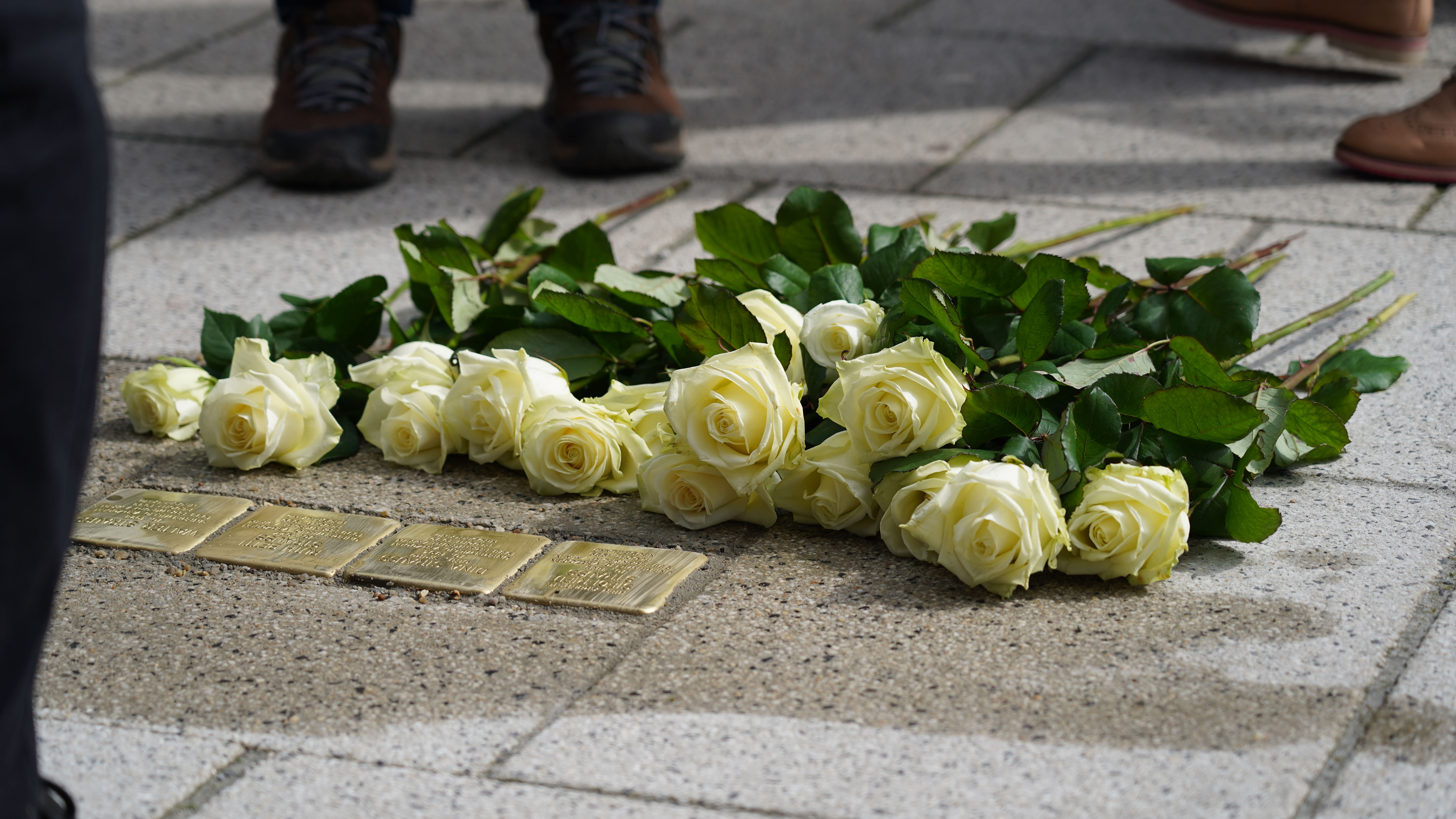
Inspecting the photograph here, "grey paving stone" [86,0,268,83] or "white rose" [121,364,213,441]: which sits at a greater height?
"grey paving stone" [86,0,268,83]

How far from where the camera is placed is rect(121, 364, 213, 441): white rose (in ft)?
6.98

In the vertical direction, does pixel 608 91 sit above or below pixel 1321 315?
above

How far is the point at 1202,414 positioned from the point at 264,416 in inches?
48.8

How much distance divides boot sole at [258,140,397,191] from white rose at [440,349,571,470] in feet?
4.63

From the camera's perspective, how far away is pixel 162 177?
3.41m

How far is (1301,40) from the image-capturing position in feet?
14.3

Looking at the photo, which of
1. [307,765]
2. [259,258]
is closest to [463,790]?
[307,765]

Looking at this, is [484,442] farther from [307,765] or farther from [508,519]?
[307,765]

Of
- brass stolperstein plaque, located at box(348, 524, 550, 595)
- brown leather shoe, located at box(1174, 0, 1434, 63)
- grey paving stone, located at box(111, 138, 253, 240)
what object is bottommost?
brass stolperstein plaque, located at box(348, 524, 550, 595)

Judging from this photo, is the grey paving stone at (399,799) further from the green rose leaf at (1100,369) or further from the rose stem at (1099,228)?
the rose stem at (1099,228)

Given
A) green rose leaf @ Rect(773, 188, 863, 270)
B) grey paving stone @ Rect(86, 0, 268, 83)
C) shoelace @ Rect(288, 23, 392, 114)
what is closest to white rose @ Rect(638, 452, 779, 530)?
green rose leaf @ Rect(773, 188, 863, 270)

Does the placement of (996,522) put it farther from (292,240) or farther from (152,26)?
(152,26)

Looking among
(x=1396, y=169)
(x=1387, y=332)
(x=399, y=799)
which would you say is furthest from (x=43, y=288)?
(x=1396, y=169)

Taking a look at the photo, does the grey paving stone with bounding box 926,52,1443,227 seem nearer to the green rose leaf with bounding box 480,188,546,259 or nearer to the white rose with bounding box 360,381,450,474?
the green rose leaf with bounding box 480,188,546,259
